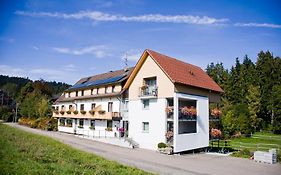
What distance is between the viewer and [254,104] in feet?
198

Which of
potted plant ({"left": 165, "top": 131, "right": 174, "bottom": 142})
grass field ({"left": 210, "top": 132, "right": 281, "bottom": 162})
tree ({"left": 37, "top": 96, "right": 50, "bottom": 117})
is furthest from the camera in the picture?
tree ({"left": 37, "top": 96, "right": 50, "bottom": 117})

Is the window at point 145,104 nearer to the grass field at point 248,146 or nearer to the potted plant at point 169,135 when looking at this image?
the potted plant at point 169,135

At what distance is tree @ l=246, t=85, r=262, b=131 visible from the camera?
59438 millimetres

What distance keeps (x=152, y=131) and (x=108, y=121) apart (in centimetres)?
1027

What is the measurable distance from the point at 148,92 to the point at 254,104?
38.9 metres

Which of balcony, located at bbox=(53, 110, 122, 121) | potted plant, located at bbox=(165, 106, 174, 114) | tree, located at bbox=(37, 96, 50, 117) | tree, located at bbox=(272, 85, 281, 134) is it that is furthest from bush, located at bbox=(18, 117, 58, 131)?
tree, located at bbox=(272, 85, 281, 134)

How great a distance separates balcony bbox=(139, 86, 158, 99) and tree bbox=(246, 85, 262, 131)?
1459 inches

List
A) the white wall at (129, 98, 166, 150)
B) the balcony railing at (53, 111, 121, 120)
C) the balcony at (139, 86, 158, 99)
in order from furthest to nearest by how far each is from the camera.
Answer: the balcony railing at (53, 111, 121, 120)
the balcony at (139, 86, 158, 99)
the white wall at (129, 98, 166, 150)

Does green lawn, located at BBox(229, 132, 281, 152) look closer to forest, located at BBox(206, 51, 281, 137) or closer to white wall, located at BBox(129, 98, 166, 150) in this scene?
forest, located at BBox(206, 51, 281, 137)

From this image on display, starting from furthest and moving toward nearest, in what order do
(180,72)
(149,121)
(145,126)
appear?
(145,126), (180,72), (149,121)

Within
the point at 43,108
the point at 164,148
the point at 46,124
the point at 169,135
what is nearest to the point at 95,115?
the point at 169,135

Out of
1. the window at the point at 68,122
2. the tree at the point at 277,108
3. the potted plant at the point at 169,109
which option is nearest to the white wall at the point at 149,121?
the potted plant at the point at 169,109

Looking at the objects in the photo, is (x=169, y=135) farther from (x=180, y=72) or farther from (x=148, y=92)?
(x=180, y=72)

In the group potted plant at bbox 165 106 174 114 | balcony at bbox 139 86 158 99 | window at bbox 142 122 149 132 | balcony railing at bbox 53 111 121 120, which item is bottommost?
window at bbox 142 122 149 132
